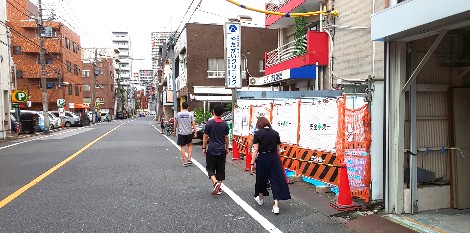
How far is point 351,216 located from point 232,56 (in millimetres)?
12621

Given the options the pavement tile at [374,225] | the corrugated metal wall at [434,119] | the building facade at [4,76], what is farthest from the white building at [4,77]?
the corrugated metal wall at [434,119]

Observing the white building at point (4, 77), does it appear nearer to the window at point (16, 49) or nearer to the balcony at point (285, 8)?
A: the balcony at point (285, 8)

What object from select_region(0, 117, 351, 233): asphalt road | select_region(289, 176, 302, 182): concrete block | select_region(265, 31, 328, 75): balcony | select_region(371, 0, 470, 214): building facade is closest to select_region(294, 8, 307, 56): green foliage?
select_region(265, 31, 328, 75): balcony

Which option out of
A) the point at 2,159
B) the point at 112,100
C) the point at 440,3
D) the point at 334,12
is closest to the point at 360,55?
the point at 334,12

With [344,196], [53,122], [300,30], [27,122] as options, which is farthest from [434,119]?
[53,122]

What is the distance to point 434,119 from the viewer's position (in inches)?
247

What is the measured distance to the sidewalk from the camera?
5289mm

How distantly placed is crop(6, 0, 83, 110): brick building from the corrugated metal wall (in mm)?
48050

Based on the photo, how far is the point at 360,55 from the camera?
13.0 metres

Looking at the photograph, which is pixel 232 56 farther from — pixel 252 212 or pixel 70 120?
pixel 70 120

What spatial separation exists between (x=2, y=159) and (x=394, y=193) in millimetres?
12680

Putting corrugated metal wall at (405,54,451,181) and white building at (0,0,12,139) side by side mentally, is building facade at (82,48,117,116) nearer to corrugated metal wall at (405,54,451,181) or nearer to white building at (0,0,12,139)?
white building at (0,0,12,139)

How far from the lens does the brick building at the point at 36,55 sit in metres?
47.9

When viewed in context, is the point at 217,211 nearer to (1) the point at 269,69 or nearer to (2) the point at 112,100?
(1) the point at 269,69
